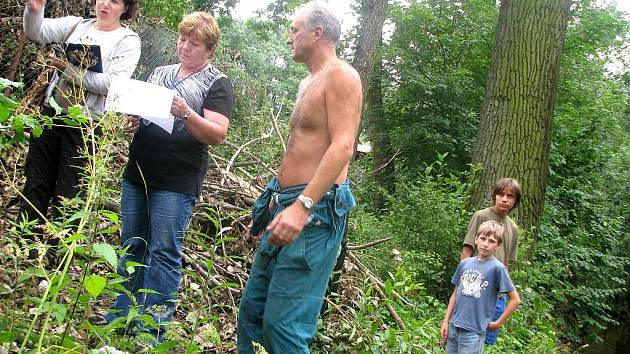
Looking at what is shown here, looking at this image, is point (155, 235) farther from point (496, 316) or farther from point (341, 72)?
point (496, 316)

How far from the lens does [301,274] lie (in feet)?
9.11

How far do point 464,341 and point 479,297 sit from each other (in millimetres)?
327


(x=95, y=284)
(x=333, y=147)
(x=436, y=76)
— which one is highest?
(x=436, y=76)

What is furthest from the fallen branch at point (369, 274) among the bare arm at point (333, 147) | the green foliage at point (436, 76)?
the green foliage at point (436, 76)

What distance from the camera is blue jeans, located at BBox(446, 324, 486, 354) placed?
14.7ft

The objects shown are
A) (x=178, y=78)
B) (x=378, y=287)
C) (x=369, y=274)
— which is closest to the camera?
(x=178, y=78)

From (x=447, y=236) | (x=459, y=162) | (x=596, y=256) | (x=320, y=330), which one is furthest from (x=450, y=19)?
(x=320, y=330)

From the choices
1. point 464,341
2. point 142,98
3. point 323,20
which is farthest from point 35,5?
point 464,341

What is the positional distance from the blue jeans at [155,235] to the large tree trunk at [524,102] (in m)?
5.40

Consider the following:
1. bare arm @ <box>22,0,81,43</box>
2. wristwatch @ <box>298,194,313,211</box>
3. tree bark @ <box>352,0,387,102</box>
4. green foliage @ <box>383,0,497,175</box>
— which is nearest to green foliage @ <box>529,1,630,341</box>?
green foliage @ <box>383,0,497,175</box>

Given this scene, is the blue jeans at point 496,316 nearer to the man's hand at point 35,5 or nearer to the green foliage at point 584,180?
the man's hand at point 35,5

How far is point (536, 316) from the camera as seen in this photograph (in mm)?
6867

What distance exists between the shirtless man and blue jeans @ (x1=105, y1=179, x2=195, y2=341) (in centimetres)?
50

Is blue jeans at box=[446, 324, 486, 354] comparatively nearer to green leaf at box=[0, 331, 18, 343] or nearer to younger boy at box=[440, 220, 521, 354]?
younger boy at box=[440, 220, 521, 354]
